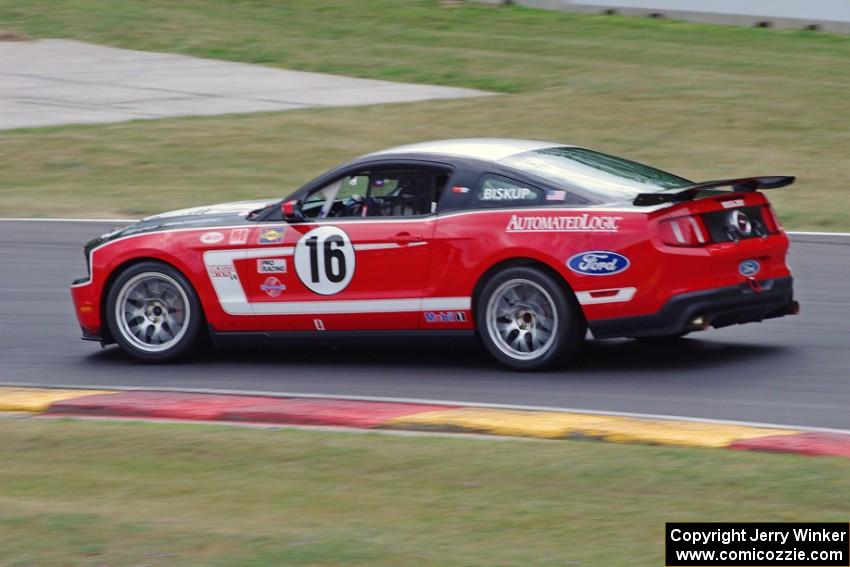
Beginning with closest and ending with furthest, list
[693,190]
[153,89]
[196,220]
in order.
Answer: [693,190] < [196,220] < [153,89]

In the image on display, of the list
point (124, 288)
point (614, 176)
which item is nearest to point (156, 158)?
point (124, 288)

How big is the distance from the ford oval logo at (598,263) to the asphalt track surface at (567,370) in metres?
0.70

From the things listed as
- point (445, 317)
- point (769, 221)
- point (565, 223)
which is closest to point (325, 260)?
point (445, 317)

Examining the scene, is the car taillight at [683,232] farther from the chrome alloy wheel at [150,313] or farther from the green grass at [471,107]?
the green grass at [471,107]

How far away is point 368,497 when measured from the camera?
267 inches

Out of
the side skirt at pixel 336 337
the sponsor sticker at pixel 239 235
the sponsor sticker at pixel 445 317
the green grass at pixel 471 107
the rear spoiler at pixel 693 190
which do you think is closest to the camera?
the rear spoiler at pixel 693 190

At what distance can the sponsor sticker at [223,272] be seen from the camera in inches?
402

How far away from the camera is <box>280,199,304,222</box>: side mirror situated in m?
10.1

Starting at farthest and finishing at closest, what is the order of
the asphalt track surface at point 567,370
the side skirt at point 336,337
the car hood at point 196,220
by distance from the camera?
the car hood at point 196,220
the side skirt at point 336,337
the asphalt track surface at point 567,370

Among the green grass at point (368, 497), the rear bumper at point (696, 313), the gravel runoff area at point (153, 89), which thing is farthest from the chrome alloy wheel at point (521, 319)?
the gravel runoff area at point (153, 89)

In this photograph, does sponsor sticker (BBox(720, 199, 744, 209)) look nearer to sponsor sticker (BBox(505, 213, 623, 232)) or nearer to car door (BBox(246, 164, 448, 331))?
sponsor sticker (BBox(505, 213, 623, 232))

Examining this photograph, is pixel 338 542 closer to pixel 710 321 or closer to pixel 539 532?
pixel 539 532

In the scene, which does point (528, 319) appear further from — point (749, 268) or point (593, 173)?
point (749, 268)

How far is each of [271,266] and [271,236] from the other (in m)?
0.20
